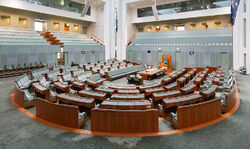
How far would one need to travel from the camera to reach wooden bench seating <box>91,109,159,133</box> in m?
4.13

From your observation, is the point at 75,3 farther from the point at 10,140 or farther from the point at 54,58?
the point at 10,140

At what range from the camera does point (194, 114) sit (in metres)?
4.49

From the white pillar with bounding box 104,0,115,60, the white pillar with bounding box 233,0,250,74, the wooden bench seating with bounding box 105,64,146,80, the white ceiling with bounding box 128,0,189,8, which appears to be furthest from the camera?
the white pillar with bounding box 104,0,115,60

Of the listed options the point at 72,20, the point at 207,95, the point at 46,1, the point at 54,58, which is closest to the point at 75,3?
the point at 72,20

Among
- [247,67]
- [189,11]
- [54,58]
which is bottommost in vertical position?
[247,67]

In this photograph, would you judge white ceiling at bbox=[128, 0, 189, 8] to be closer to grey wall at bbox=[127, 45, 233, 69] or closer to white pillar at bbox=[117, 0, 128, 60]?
white pillar at bbox=[117, 0, 128, 60]

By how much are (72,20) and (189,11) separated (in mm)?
16000

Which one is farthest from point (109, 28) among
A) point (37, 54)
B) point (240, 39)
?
point (240, 39)

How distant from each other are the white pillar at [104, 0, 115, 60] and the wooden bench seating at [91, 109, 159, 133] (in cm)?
2070

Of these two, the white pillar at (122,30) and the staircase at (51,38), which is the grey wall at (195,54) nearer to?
the white pillar at (122,30)

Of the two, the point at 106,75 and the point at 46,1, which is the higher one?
the point at 46,1

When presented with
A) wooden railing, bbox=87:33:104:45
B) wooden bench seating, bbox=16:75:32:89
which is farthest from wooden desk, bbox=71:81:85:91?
wooden railing, bbox=87:33:104:45

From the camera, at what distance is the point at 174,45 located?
782 inches

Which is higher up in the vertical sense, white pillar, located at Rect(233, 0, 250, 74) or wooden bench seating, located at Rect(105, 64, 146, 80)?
white pillar, located at Rect(233, 0, 250, 74)
